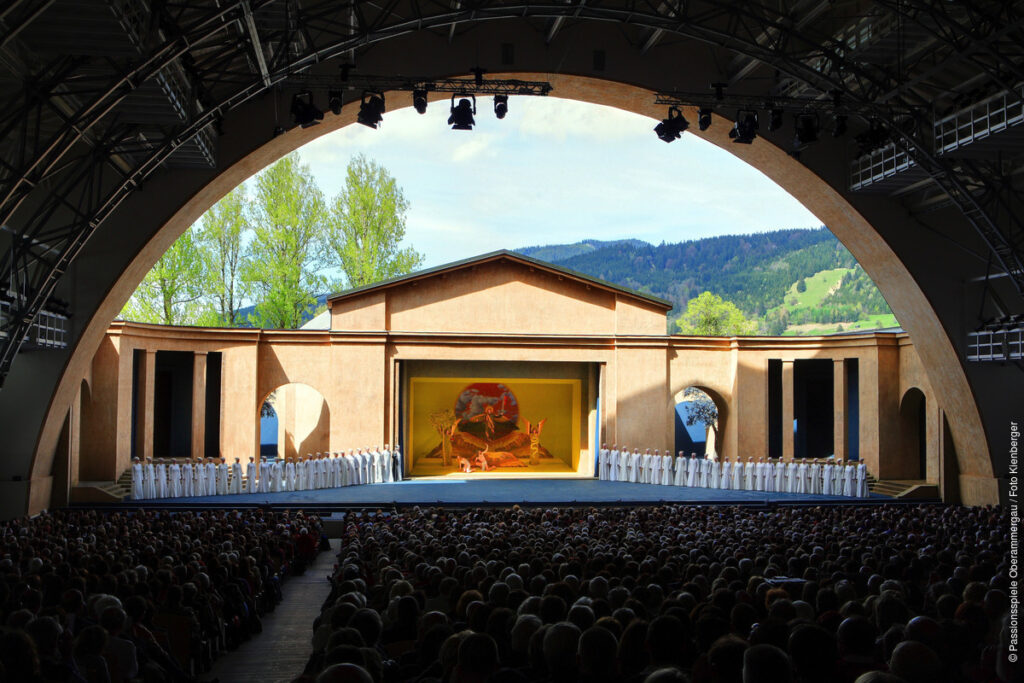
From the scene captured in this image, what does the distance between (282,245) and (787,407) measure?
24.7 meters

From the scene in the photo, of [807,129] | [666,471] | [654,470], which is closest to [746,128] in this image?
[807,129]

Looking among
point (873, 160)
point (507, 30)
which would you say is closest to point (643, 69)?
point (507, 30)

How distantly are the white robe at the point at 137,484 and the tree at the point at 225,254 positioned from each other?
1889 cm

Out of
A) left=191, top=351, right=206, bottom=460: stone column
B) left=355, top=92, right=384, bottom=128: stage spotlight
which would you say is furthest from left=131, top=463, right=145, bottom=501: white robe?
left=355, top=92, right=384, bottom=128: stage spotlight

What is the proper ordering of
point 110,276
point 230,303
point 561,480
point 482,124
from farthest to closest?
point 482,124, point 230,303, point 561,480, point 110,276

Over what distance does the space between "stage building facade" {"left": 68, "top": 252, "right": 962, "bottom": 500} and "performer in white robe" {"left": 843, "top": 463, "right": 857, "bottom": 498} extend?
3.79 feet

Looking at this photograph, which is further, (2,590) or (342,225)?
(342,225)

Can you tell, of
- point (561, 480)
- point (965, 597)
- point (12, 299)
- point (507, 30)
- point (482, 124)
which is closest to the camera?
point (965, 597)

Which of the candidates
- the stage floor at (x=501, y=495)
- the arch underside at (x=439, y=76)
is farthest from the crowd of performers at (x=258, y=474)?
the arch underside at (x=439, y=76)

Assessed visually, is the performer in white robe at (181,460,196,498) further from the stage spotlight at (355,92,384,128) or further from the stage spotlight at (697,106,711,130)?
the stage spotlight at (697,106,711,130)

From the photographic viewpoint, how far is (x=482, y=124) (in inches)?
5615

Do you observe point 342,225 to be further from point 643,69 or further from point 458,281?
point 643,69

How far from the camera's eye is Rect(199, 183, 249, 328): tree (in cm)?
3969

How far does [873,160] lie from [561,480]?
1353 centimetres
